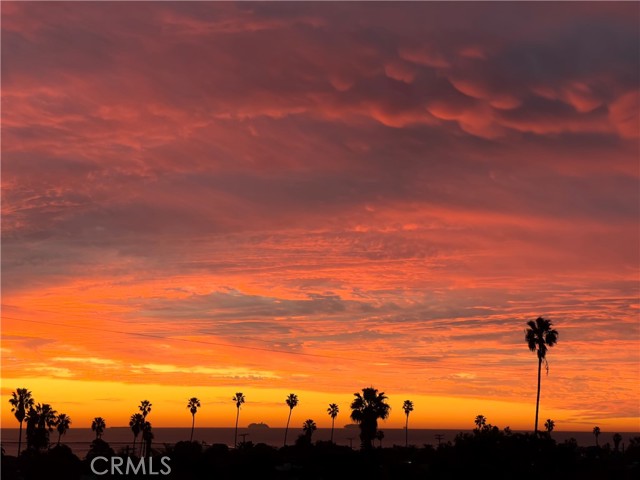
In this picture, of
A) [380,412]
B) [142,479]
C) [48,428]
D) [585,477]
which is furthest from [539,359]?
[48,428]

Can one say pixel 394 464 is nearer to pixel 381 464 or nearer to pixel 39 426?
pixel 381 464

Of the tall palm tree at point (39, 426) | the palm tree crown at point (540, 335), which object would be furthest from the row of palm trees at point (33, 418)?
the palm tree crown at point (540, 335)

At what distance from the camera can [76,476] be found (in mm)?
72500

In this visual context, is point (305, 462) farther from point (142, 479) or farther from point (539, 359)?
point (539, 359)

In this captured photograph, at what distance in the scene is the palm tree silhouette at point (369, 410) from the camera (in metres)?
94.8

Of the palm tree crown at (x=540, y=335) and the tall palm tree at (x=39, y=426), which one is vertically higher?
the palm tree crown at (x=540, y=335)

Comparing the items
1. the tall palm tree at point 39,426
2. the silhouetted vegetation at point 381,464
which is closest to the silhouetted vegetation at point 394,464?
the silhouetted vegetation at point 381,464

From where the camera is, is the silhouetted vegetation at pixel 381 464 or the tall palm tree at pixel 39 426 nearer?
the silhouetted vegetation at pixel 381 464

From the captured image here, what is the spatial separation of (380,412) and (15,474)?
44.6 m

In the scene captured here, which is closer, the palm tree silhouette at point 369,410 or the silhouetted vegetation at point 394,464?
the silhouetted vegetation at point 394,464

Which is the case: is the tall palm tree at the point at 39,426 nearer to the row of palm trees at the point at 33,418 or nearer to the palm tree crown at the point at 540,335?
the row of palm trees at the point at 33,418

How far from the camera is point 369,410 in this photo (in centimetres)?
9544

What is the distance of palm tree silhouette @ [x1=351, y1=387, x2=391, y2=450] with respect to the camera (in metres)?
94.8

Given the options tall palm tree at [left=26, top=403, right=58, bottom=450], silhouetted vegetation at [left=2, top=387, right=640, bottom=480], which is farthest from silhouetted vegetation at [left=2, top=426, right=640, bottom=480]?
tall palm tree at [left=26, top=403, right=58, bottom=450]
